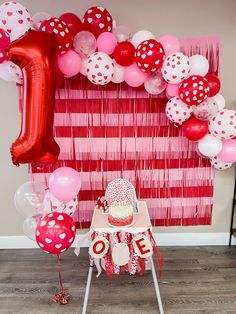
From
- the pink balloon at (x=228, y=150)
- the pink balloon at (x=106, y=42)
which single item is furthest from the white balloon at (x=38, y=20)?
the pink balloon at (x=228, y=150)

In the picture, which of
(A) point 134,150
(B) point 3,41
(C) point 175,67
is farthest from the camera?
(A) point 134,150

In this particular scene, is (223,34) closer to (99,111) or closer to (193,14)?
(193,14)

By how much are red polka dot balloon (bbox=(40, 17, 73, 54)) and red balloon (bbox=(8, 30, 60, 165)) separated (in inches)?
4.0

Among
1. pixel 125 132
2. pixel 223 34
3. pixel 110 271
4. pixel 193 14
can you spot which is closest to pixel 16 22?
pixel 125 132

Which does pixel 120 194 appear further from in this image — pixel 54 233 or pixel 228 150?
pixel 228 150

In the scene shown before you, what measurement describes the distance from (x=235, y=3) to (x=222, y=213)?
182cm

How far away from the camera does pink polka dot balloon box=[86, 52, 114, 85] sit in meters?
2.31

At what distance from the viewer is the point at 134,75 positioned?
7.89ft

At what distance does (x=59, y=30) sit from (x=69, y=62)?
0.23 metres

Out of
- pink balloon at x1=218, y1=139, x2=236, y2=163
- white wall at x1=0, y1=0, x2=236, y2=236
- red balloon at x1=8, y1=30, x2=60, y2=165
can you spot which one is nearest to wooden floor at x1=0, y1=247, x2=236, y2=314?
pink balloon at x1=218, y1=139, x2=236, y2=163

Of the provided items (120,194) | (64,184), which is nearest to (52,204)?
(64,184)

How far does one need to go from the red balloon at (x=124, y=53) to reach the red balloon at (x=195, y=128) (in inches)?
25.1

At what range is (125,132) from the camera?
2848 millimetres

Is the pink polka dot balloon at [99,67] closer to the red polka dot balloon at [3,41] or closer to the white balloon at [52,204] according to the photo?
the red polka dot balloon at [3,41]
